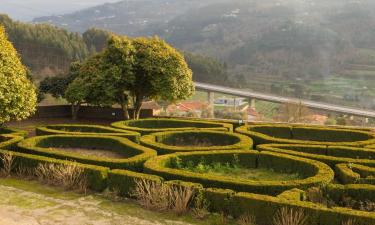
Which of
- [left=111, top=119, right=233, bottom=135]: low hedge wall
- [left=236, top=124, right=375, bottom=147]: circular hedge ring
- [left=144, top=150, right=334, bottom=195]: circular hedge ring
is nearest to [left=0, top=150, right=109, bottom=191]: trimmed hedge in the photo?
[left=144, top=150, right=334, bottom=195]: circular hedge ring

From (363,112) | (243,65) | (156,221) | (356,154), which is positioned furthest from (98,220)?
(243,65)

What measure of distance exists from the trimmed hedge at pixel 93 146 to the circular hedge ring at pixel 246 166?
0.97 meters

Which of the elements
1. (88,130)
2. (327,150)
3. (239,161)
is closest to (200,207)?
(239,161)

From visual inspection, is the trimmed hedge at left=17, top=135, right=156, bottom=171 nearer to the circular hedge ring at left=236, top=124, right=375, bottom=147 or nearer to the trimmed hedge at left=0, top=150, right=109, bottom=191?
the trimmed hedge at left=0, top=150, right=109, bottom=191

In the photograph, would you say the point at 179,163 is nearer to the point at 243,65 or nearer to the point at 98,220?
the point at 98,220

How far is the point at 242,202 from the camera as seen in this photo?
1339cm

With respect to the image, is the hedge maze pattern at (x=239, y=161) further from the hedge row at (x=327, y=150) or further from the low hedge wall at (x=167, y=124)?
the low hedge wall at (x=167, y=124)

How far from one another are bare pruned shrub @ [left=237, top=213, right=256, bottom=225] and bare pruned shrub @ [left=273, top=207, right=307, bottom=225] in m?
0.68

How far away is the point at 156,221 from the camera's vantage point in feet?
43.9

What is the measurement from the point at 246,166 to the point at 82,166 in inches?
294

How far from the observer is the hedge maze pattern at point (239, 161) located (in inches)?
529

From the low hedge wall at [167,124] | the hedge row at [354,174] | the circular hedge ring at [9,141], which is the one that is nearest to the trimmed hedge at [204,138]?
the low hedge wall at [167,124]

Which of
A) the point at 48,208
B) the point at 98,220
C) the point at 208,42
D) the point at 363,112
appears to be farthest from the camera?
the point at 208,42

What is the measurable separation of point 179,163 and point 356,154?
871 cm
